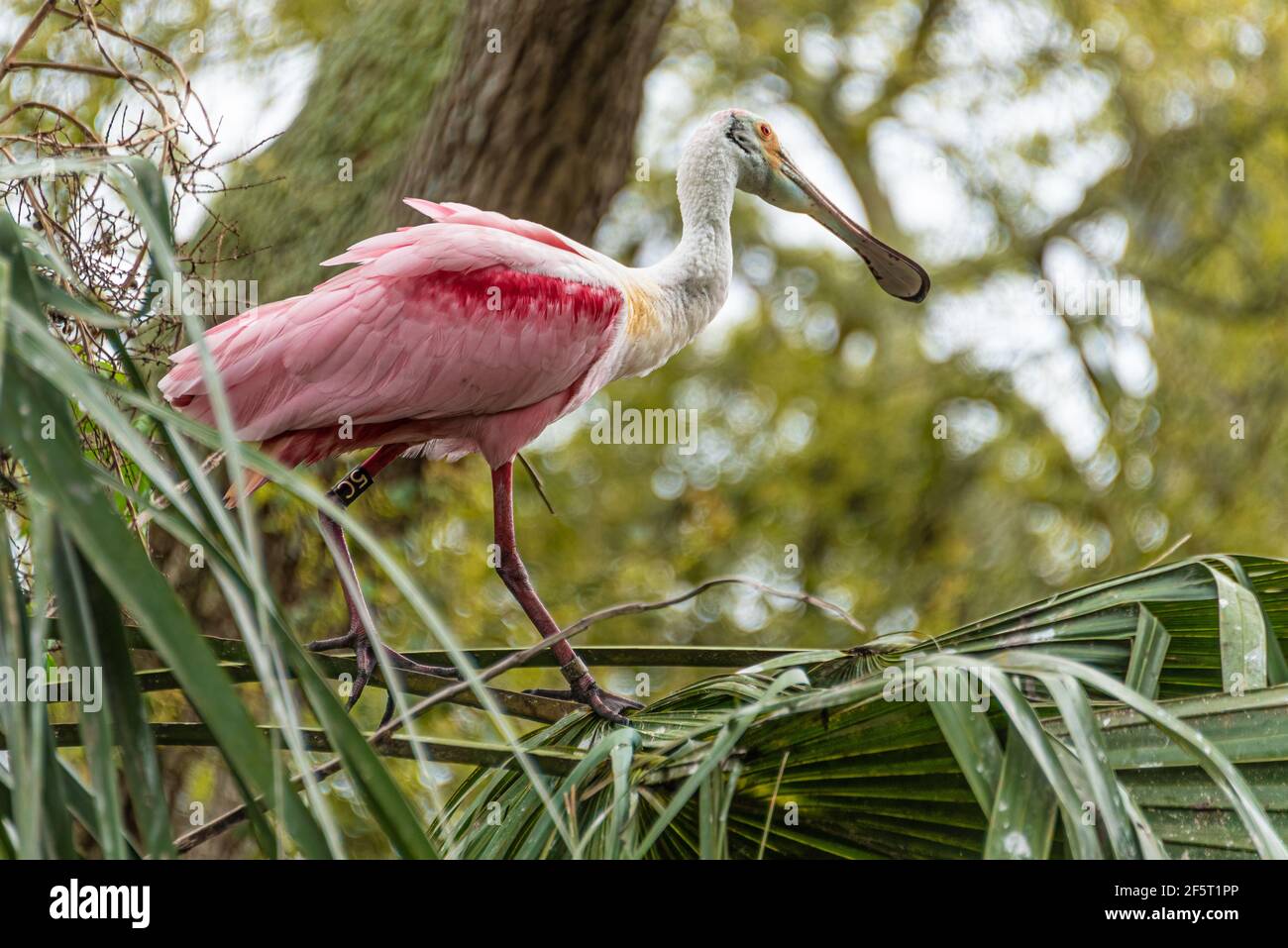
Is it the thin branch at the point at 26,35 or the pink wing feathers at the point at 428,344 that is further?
the pink wing feathers at the point at 428,344

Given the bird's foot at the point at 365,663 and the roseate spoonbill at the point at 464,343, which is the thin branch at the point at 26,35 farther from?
the bird's foot at the point at 365,663

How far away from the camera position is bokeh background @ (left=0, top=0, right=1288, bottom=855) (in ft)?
18.3

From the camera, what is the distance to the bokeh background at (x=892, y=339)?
557cm

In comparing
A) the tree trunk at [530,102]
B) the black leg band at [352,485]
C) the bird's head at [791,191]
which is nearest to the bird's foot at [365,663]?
the black leg band at [352,485]

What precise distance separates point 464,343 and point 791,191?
973 millimetres

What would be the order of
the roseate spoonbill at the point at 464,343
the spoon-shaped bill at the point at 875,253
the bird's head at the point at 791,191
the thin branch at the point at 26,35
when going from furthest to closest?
the spoon-shaped bill at the point at 875,253
the bird's head at the point at 791,191
the roseate spoonbill at the point at 464,343
the thin branch at the point at 26,35

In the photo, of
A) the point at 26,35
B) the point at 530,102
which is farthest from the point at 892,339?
the point at 26,35

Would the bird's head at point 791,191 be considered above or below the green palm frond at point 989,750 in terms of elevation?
above

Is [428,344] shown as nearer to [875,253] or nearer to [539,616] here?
[539,616]

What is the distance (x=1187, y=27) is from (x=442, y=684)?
24.6ft

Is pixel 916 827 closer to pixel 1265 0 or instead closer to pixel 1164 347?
pixel 1164 347

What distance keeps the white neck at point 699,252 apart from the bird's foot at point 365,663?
95 cm

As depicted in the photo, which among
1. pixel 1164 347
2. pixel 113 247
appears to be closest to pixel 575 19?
pixel 113 247

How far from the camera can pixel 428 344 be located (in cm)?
294
